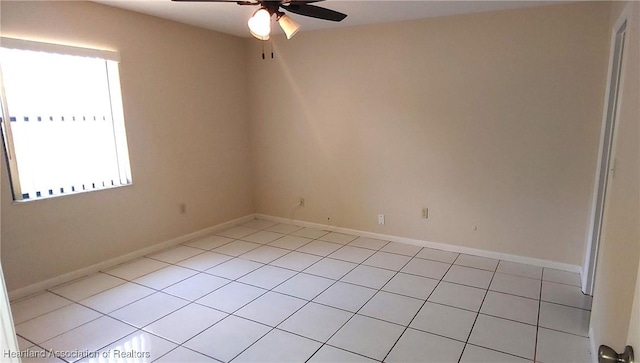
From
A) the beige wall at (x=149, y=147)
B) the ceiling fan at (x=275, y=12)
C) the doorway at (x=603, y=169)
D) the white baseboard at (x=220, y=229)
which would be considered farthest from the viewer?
the white baseboard at (x=220, y=229)

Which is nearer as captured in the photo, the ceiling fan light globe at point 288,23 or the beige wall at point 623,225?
the beige wall at point 623,225

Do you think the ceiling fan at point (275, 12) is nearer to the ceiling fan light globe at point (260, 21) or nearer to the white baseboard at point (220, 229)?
the ceiling fan light globe at point (260, 21)

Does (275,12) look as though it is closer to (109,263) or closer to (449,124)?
(449,124)

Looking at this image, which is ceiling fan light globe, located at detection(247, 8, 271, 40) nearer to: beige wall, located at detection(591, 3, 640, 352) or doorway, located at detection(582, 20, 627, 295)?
beige wall, located at detection(591, 3, 640, 352)

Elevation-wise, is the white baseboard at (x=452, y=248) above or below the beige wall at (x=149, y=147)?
below

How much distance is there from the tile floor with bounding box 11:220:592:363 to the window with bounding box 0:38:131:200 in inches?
35.3

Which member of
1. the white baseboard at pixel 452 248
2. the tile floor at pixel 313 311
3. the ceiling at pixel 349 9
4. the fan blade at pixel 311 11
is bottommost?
the tile floor at pixel 313 311

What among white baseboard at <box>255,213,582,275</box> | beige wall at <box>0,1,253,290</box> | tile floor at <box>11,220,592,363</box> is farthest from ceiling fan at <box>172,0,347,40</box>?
white baseboard at <box>255,213,582,275</box>

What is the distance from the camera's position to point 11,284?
2.80 meters

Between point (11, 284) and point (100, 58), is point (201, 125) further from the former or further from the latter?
point (11, 284)

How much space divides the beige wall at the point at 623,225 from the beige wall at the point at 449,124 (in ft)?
2.98

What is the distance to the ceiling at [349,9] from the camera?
302 centimetres

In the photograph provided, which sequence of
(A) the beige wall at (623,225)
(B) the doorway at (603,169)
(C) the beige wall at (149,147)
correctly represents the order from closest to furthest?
(A) the beige wall at (623,225), (B) the doorway at (603,169), (C) the beige wall at (149,147)

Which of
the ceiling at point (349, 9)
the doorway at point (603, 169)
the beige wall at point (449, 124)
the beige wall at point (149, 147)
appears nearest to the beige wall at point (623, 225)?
the doorway at point (603, 169)
